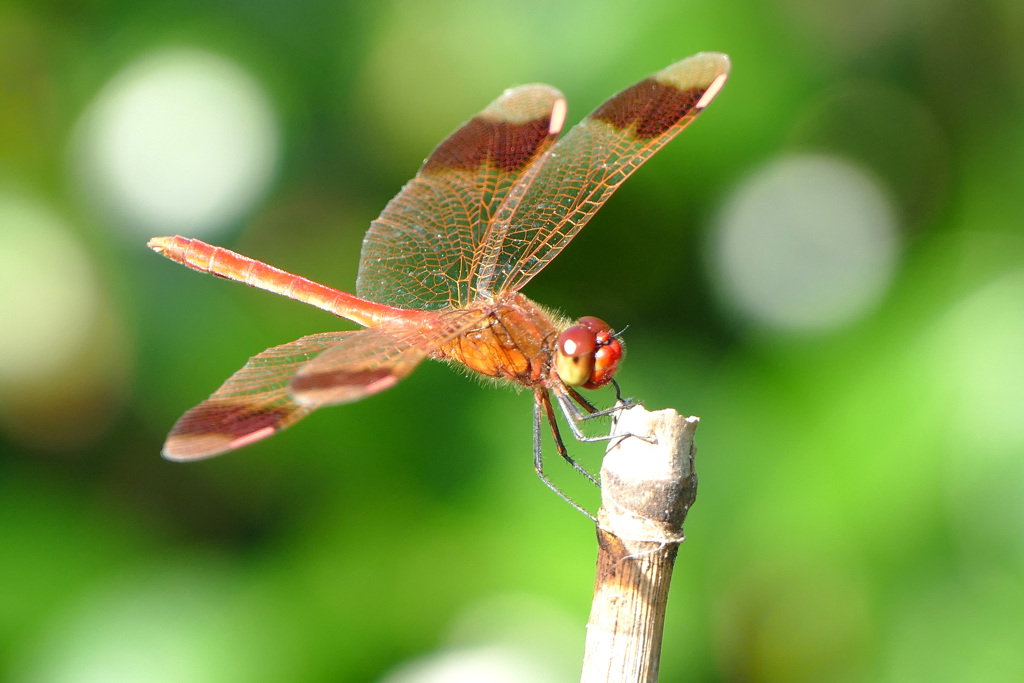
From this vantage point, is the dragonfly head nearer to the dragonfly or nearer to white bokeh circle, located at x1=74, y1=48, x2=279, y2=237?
the dragonfly

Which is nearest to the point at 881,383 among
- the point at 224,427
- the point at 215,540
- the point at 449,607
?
the point at 449,607

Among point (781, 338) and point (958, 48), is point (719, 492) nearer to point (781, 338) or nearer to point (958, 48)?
point (781, 338)

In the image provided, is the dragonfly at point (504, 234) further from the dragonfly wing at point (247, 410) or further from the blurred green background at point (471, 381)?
the blurred green background at point (471, 381)

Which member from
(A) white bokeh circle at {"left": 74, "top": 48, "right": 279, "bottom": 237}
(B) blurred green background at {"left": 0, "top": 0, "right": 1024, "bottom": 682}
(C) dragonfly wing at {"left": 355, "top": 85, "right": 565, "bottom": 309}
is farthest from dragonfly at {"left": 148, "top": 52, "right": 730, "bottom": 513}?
(A) white bokeh circle at {"left": 74, "top": 48, "right": 279, "bottom": 237}

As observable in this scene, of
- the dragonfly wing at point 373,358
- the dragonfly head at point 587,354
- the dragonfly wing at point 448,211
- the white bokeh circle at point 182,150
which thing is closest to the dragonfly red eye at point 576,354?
the dragonfly head at point 587,354

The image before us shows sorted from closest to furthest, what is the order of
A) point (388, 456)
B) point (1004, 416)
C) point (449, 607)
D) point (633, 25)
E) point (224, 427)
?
point (224, 427)
point (1004, 416)
point (449, 607)
point (388, 456)
point (633, 25)
